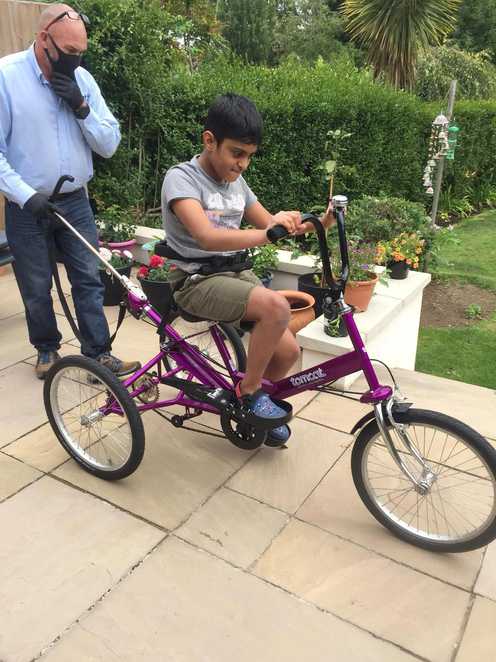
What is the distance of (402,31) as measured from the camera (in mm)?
12930

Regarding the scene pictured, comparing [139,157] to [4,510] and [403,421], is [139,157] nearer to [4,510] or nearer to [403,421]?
[4,510]

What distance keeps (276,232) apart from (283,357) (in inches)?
33.2

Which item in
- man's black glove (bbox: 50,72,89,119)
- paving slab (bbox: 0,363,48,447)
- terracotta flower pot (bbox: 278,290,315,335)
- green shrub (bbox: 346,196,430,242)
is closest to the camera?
man's black glove (bbox: 50,72,89,119)

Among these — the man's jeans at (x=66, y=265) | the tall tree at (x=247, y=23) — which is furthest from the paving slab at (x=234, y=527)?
the tall tree at (x=247, y=23)

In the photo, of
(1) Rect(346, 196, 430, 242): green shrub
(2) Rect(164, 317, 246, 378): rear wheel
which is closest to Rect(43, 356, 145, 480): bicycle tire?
(2) Rect(164, 317, 246, 378): rear wheel

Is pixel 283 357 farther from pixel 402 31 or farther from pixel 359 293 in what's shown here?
pixel 402 31

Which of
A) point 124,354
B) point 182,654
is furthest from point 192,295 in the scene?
point 124,354

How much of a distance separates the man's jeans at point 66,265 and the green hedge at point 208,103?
247cm

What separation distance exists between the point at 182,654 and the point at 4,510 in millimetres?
1082

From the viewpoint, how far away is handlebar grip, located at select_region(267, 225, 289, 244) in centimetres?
187

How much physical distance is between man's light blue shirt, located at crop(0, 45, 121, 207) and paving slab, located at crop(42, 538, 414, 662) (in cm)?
195

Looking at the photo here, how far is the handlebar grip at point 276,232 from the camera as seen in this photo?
187cm

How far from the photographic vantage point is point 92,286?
132 inches

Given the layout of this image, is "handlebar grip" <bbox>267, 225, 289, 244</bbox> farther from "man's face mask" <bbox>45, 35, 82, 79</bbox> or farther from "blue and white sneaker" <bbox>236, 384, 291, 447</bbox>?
"man's face mask" <bbox>45, 35, 82, 79</bbox>
